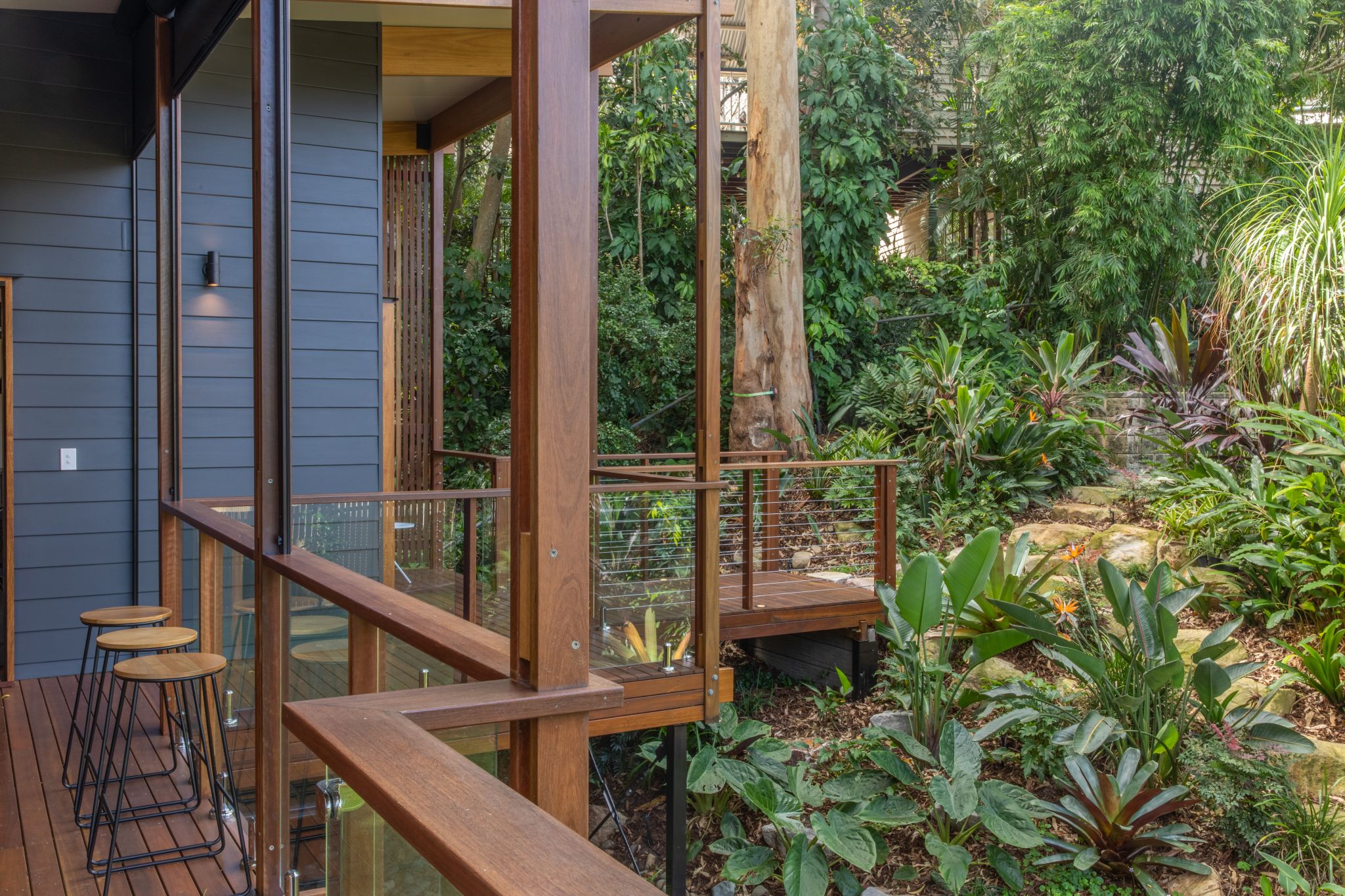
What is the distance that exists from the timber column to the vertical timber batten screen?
210 inches

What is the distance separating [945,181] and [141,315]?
31.3ft

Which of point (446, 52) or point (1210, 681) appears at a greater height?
point (446, 52)

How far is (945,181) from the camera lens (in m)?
12.3

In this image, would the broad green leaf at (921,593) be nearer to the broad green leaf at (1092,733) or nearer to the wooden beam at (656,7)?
the broad green leaf at (1092,733)

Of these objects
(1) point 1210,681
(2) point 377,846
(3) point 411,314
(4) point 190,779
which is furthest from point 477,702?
(3) point 411,314

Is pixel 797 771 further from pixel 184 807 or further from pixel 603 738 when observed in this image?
pixel 184 807

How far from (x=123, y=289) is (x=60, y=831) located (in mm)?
2890

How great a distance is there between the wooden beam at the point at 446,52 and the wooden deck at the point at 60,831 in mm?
3445

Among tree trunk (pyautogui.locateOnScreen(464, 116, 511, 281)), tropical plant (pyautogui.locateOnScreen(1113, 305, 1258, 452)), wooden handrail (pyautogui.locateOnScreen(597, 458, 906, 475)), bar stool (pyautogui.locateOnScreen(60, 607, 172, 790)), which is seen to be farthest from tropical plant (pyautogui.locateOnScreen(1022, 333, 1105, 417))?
bar stool (pyautogui.locateOnScreen(60, 607, 172, 790))

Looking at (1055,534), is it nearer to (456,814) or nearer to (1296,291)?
(1296,291)

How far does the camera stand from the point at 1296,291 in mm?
5812

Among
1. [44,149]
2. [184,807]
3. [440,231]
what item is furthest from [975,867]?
[44,149]

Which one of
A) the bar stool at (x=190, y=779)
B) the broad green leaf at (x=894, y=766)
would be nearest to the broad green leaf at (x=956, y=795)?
the broad green leaf at (x=894, y=766)

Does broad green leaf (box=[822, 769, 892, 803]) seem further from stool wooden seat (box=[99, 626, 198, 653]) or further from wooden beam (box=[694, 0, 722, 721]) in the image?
stool wooden seat (box=[99, 626, 198, 653])
